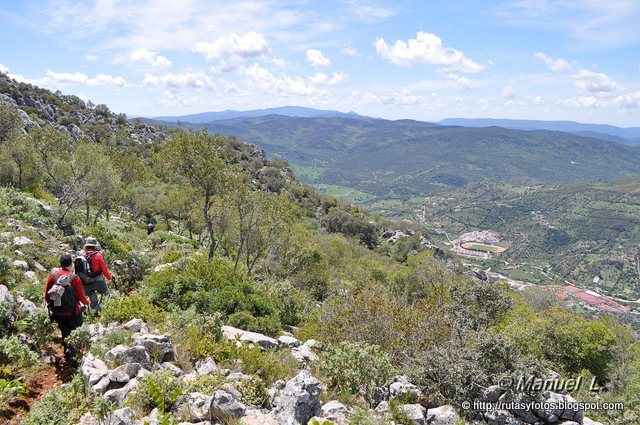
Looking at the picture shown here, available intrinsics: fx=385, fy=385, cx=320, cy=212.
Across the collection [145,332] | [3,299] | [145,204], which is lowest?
[145,204]

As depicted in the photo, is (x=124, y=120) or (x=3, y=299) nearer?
(x=3, y=299)

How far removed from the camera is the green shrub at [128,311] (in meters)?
10.7

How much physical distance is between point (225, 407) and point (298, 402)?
1329mm

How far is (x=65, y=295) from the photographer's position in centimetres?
913

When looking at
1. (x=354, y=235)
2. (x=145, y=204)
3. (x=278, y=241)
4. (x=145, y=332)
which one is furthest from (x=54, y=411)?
(x=354, y=235)

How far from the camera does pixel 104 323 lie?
1038 cm

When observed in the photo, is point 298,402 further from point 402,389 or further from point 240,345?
point 240,345

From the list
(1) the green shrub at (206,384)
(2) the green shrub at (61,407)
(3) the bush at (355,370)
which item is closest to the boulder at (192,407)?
(1) the green shrub at (206,384)

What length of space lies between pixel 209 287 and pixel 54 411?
901 centimetres

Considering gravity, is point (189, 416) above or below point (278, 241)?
above

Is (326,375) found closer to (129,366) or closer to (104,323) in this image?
(129,366)

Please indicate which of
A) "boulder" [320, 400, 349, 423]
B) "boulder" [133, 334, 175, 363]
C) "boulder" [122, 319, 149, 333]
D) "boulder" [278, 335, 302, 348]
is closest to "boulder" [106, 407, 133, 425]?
"boulder" [133, 334, 175, 363]

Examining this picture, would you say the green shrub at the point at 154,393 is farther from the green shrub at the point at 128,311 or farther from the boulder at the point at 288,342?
the boulder at the point at 288,342

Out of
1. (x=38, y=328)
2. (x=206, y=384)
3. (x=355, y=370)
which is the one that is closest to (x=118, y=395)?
(x=206, y=384)
